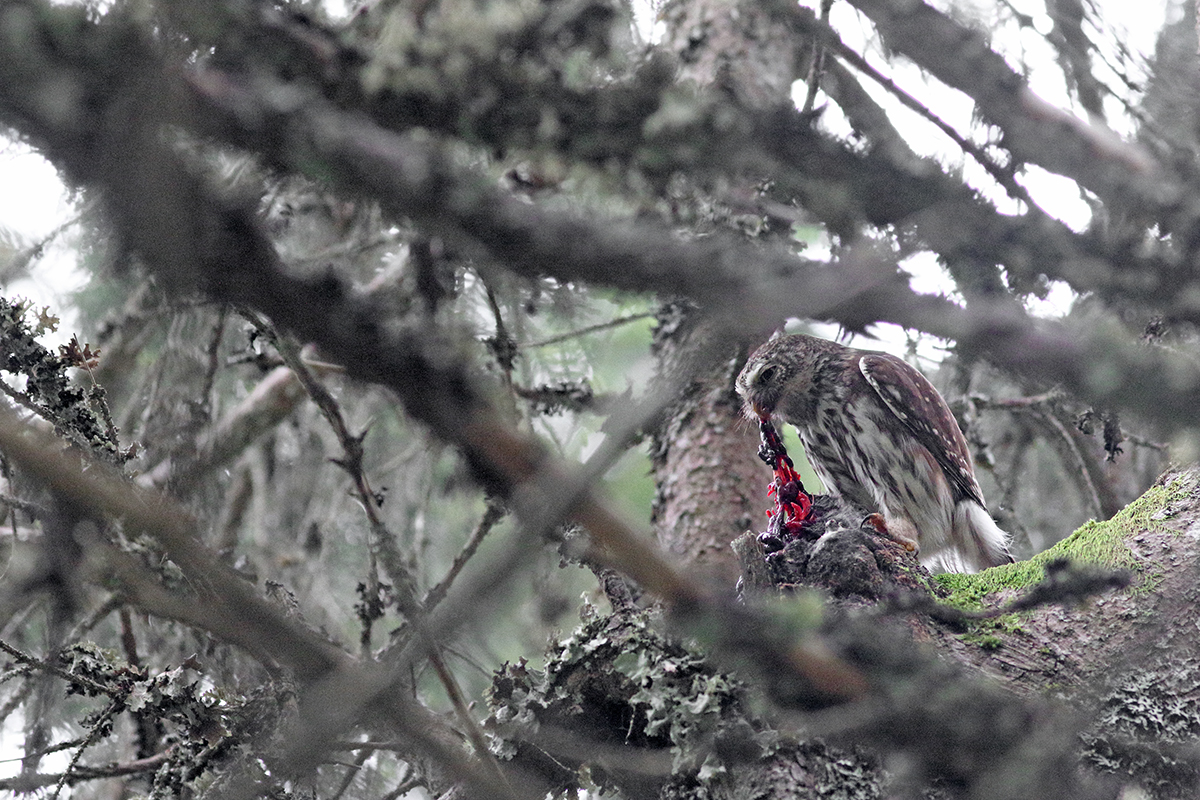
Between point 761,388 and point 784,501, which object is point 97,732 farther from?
point 761,388

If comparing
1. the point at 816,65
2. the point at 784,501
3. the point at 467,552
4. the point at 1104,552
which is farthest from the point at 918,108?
the point at 467,552

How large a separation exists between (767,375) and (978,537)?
1.05 m

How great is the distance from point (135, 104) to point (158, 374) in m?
2.56

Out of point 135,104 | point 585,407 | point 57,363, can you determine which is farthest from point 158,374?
point 135,104

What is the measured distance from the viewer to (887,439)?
4000mm

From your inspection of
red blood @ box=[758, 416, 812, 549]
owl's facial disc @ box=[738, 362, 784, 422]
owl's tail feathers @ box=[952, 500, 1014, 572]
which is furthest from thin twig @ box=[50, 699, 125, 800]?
owl's tail feathers @ box=[952, 500, 1014, 572]

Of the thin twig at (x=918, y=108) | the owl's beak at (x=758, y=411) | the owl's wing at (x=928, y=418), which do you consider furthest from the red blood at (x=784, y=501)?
the thin twig at (x=918, y=108)

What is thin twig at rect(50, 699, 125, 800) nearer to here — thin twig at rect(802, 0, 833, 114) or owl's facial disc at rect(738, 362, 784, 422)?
owl's facial disc at rect(738, 362, 784, 422)

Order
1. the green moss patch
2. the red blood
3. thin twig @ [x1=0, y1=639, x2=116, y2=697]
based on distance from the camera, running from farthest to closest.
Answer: the red blood < the green moss patch < thin twig @ [x1=0, y1=639, x2=116, y2=697]

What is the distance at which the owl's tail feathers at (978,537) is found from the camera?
396 centimetres

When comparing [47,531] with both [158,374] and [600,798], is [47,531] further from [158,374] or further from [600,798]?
[158,374]

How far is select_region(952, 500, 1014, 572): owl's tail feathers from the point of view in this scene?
3.96m

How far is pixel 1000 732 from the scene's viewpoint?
125cm

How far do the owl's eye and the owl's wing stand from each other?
1.28 ft
